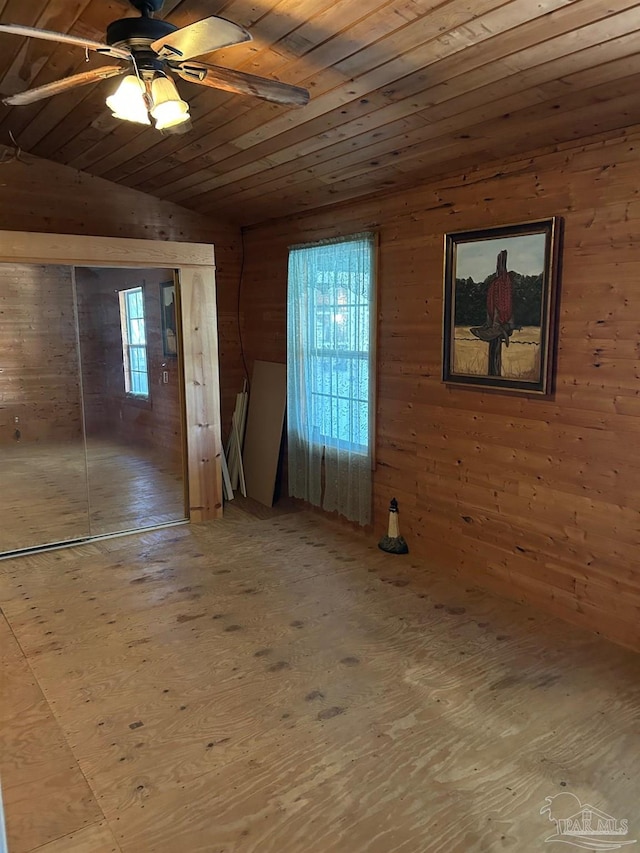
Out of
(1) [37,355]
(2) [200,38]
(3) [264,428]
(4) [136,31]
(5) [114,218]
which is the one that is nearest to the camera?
(2) [200,38]

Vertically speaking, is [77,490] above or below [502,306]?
below

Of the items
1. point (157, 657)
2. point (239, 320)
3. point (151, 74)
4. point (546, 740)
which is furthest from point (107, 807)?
point (239, 320)

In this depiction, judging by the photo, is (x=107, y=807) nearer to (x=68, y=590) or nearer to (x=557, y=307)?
(x=68, y=590)

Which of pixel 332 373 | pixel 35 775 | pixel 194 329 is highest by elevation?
pixel 194 329

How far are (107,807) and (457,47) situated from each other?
9.50ft

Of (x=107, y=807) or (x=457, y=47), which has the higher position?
(x=457, y=47)

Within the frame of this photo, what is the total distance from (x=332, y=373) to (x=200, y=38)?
2.76 meters

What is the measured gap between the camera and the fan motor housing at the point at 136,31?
1.98m

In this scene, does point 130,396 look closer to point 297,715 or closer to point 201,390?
point 201,390

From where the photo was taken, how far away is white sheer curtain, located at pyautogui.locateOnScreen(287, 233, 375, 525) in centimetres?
418

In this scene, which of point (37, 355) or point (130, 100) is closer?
point (130, 100)

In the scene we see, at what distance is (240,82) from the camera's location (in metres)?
2.15

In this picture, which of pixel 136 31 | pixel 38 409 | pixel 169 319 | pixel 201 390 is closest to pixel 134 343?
pixel 169 319

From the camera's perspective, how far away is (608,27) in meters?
2.02
